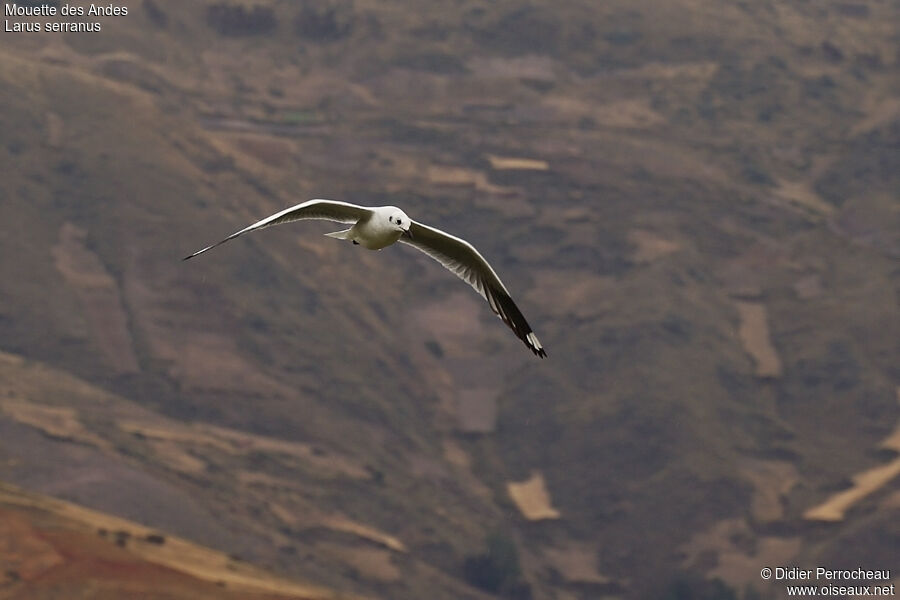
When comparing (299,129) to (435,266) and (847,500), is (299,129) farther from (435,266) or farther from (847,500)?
(847,500)

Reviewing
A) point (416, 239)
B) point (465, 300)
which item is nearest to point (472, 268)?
point (416, 239)

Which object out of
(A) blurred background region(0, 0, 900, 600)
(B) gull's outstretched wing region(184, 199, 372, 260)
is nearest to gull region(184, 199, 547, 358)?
(B) gull's outstretched wing region(184, 199, 372, 260)

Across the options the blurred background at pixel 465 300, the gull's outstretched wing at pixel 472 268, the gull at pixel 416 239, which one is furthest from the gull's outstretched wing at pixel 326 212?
the blurred background at pixel 465 300

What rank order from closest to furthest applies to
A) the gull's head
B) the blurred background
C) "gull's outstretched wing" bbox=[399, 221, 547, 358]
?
1. the gull's head
2. "gull's outstretched wing" bbox=[399, 221, 547, 358]
3. the blurred background

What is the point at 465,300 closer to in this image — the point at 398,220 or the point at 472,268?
the point at 472,268

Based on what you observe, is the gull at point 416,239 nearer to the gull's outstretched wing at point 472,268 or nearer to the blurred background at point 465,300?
the gull's outstretched wing at point 472,268

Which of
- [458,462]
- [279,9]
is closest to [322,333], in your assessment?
[458,462]

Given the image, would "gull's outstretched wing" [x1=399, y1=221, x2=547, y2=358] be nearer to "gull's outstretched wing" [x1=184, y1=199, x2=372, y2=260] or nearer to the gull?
the gull
